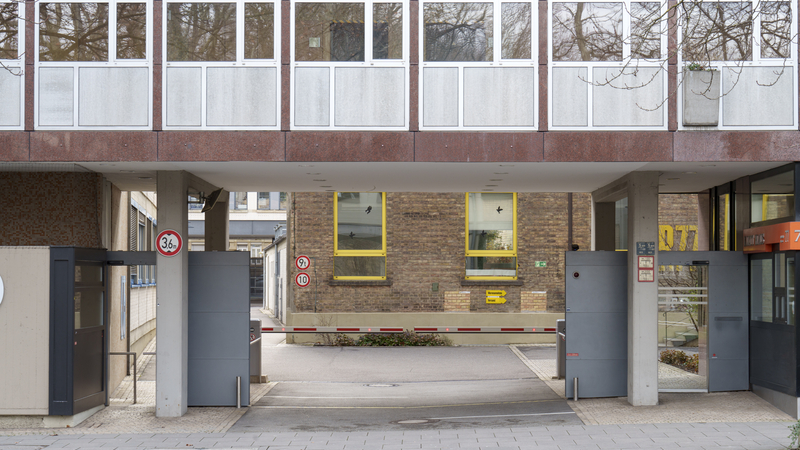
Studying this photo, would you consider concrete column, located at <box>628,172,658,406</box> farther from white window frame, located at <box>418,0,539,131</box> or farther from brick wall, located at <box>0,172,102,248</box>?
brick wall, located at <box>0,172,102,248</box>

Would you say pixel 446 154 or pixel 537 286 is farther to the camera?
pixel 537 286

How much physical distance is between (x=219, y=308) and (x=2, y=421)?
10.9ft

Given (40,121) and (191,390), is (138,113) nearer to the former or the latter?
(40,121)

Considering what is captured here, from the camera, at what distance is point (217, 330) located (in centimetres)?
1155

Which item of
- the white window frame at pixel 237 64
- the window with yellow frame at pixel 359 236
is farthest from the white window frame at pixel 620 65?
the window with yellow frame at pixel 359 236

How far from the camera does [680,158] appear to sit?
1034 cm

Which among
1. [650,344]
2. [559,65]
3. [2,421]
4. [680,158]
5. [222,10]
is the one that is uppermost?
[222,10]

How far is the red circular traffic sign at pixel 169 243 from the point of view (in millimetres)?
10859

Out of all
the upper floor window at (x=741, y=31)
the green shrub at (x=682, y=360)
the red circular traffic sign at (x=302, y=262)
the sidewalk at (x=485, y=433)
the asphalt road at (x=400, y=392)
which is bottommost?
the asphalt road at (x=400, y=392)

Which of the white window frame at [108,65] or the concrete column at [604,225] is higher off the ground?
the white window frame at [108,65]

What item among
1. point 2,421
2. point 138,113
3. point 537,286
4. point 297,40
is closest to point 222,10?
point 297,40

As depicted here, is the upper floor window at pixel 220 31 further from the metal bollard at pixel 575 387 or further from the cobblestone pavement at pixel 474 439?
the metal bollard at pixel 575 387

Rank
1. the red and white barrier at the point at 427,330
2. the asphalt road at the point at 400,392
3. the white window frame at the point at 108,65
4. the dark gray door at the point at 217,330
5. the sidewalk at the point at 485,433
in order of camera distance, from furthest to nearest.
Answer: the red and white barrier at the point at 427,330
the dark gray door at the point at 217,330
the asphalt road at the point at 400,392
the white window frame at the point at 108,65
the sidewalk at the point at 485,433

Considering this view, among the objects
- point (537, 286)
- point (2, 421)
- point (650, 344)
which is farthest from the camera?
point (537, 286)
